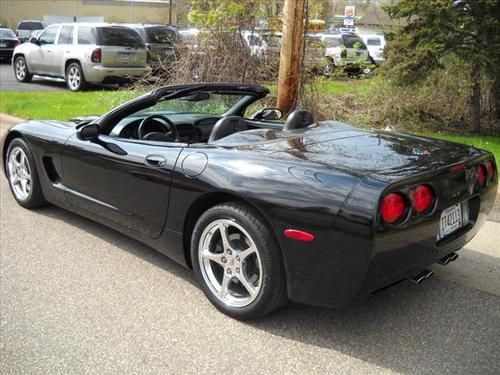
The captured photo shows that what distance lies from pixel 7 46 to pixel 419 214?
1043 inches

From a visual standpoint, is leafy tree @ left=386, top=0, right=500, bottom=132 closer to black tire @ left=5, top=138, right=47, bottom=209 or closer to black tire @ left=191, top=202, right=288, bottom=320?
black tire @ left=5, top=138, right=47, bottom=209

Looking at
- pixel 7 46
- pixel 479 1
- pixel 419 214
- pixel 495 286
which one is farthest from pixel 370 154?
pixel 7 46

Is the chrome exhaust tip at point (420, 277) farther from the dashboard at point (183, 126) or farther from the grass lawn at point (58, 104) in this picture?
the grass lawn at point (58, 104)

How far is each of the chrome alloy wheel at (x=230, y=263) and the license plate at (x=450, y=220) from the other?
102 cm

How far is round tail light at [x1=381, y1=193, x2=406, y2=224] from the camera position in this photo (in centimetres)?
270

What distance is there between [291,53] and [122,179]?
466cm

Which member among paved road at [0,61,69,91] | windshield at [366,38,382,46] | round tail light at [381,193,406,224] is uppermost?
windshield at [366,38,382,46]

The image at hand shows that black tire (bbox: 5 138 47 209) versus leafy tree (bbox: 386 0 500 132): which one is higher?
leafy tree (bbox: 386 0 500 132)

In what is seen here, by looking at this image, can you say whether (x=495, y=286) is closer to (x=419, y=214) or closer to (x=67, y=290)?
(x=419, y=214)

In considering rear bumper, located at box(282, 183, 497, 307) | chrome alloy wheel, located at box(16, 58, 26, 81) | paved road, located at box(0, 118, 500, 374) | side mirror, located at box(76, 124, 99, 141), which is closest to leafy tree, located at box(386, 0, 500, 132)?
paved road, located at box(0, 118, 500, 374)

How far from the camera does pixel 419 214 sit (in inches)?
113

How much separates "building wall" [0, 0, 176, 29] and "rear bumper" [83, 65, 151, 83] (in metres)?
38.2

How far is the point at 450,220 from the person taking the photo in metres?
3.17

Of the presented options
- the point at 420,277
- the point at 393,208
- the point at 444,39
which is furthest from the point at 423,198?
the point at 444,39
